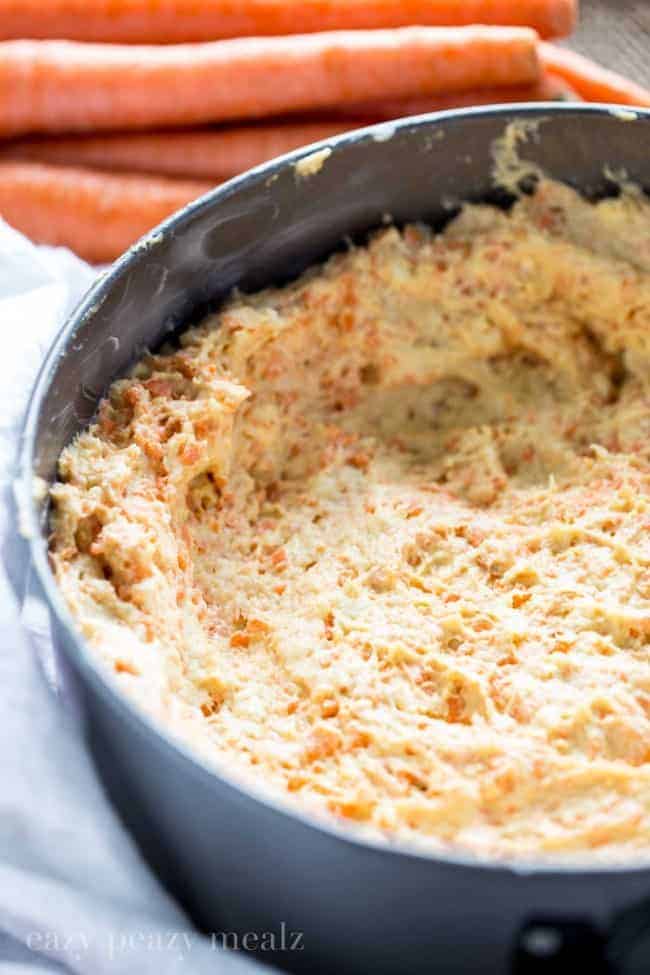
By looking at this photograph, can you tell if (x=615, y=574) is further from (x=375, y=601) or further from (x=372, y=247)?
(x=372, y=247)

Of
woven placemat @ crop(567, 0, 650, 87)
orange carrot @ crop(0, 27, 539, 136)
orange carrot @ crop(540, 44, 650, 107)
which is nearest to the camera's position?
orange carrot @ crop(0, 27, 539, 136)

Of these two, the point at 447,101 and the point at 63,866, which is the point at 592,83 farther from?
the point at 63,866

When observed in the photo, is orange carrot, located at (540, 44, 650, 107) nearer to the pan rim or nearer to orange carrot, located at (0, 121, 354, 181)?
orange carrot, located at (0, 121, 354, 181)

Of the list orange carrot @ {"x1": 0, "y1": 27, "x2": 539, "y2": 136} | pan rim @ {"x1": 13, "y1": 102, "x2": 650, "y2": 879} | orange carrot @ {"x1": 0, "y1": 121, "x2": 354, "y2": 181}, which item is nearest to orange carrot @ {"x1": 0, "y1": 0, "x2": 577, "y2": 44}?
orange carrot @ {"x1": 0, "y1": 27, "x2": 539, "y2": 136}

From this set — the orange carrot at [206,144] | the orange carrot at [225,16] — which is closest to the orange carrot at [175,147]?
the orange carrot at [206,144]

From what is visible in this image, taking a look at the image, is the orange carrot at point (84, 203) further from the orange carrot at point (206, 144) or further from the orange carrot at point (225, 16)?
the orange carrot at point (225, 16)

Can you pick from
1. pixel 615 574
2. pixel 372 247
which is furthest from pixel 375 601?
pixel 372 247
